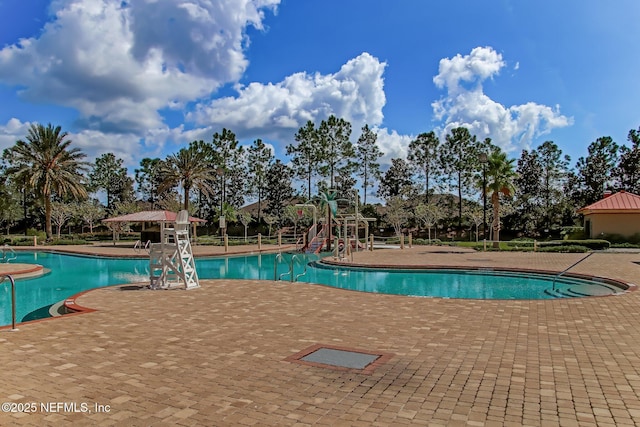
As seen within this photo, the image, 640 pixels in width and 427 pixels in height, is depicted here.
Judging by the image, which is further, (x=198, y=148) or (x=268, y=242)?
(x=198, y=148)

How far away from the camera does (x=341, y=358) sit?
194 inches

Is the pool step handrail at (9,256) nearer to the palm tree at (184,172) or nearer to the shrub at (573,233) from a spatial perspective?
the palm tree at (184,172)

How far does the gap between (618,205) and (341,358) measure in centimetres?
2956

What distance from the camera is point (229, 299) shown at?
891cm

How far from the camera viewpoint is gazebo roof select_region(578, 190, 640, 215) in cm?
2712

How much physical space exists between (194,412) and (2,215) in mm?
47509

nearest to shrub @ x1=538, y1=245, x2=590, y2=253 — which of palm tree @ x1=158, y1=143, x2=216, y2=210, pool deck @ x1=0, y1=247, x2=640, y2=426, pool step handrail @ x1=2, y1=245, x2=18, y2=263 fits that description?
pool deck @ x1=0, y1=247, x2=640, y2=426

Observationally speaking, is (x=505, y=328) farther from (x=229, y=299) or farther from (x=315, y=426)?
(x=229, y=299)

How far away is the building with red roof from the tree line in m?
7.14

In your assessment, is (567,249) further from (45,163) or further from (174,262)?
(45,163)

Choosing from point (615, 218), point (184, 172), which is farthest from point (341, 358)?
point (184, 172)

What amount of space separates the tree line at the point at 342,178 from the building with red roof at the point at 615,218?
281 inches

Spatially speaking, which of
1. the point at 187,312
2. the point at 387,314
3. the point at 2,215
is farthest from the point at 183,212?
the point at 2,215

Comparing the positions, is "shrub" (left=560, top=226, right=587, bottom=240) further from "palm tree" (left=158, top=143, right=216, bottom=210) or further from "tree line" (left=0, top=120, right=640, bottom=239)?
"palm tree" (left=158, top=143, right=216, bottom=210)
